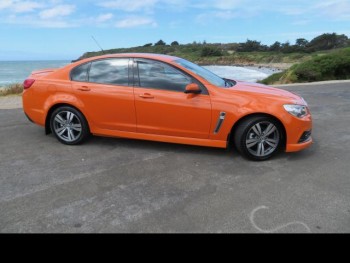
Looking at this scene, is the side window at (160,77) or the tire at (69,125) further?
the tire at (69,125)

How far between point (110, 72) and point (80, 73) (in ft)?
1.74

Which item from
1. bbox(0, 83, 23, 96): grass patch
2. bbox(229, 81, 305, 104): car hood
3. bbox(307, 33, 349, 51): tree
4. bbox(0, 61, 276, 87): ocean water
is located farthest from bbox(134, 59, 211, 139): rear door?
bbox(307, 33, 349, 51): tree

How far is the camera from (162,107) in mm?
5070

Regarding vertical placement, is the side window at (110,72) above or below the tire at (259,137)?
above

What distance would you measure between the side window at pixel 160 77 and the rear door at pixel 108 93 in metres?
0.23

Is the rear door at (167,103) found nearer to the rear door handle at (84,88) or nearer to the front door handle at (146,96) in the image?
the front door handle at (146,96)

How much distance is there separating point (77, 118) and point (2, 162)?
1271 millimetres

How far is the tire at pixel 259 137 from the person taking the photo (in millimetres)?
4887

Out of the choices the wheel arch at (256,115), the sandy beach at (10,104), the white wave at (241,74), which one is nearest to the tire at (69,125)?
the wheel arch at (256,115)

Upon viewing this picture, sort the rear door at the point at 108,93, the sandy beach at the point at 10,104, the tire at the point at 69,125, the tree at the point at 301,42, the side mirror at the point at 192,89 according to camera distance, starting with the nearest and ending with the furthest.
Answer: the side mirror at the point at 192,89 → the rear door at the point at 108,93 → the tire at the point at 69,125 → the sandy beach at the point at 10,104 → the tree at the point at 301,42

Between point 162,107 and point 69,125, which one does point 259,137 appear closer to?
point 162,107

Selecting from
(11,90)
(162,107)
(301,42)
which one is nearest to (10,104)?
(11,90)

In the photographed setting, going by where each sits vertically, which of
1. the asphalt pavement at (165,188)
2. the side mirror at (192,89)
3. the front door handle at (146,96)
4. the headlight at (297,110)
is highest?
the side mirror at (192,89)

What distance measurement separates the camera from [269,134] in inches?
194
